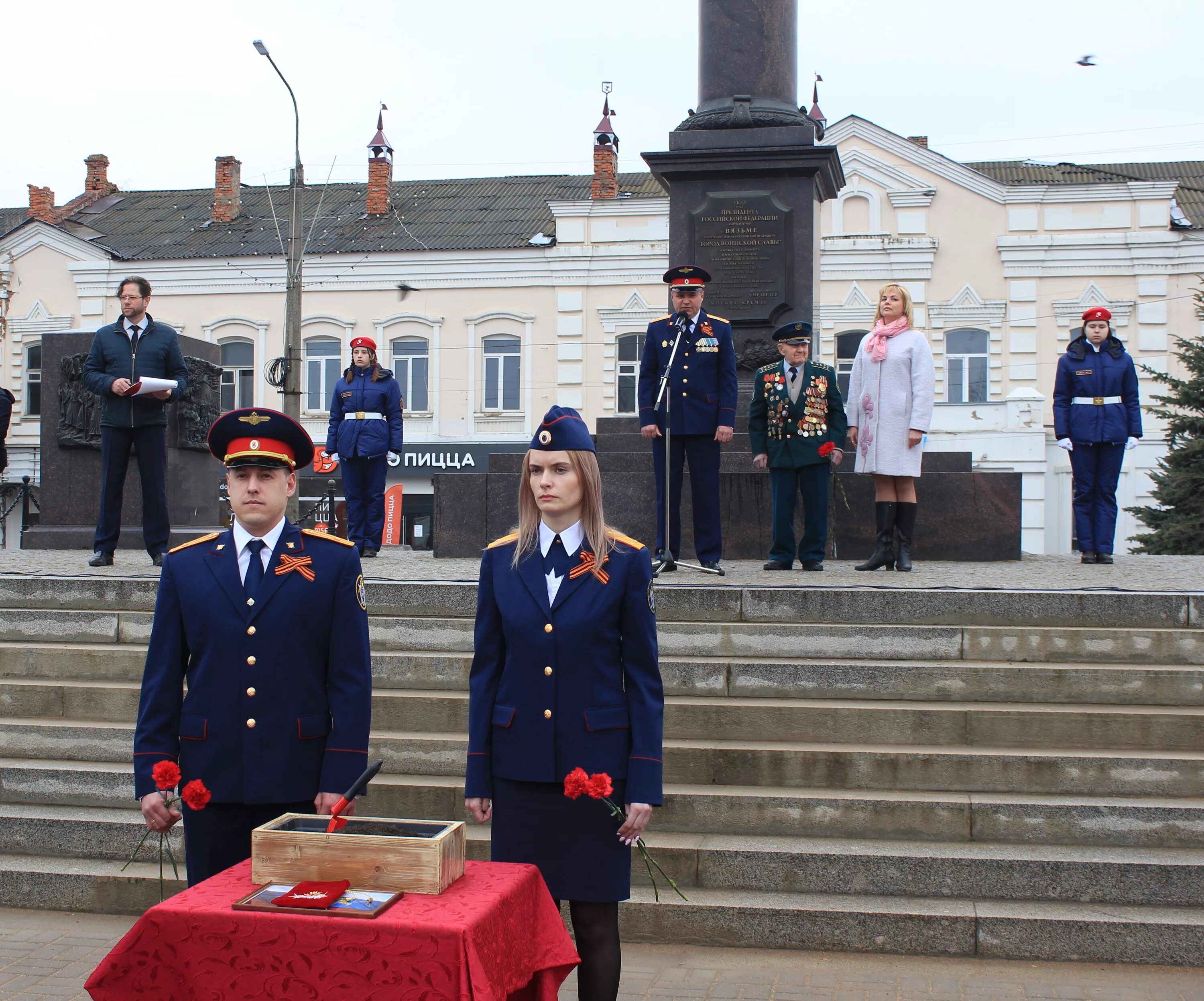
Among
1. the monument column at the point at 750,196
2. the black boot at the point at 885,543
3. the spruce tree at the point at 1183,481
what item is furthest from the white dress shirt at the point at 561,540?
the spruce tree at the point at 1183,481

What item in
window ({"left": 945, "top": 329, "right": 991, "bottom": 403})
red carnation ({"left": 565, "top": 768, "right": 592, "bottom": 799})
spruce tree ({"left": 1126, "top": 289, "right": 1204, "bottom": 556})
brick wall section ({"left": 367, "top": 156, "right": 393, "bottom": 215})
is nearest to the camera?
red carnation ({"left": 565, "top": 768, "right": 592, "bottom": 799})

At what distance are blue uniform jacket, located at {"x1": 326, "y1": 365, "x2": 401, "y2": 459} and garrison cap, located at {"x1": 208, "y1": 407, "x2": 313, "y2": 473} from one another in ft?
22.7

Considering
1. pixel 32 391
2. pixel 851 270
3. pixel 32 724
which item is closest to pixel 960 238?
pixel 851 270

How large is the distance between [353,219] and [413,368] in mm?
5075

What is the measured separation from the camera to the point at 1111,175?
2948 centimetres

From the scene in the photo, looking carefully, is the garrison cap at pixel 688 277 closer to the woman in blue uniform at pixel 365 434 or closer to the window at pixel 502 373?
the woman in blue uniform at pixel 365 434

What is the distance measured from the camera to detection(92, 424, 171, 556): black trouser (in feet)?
30.3

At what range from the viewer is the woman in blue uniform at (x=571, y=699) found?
11.7 feet

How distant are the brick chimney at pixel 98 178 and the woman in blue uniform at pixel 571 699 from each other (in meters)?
38.6

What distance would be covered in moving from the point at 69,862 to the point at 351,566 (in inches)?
111

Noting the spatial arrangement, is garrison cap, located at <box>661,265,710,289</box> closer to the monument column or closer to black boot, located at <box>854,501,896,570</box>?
the monument column

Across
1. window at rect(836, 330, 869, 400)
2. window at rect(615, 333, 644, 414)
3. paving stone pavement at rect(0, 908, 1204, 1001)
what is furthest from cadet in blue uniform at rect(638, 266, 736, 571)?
window at rect(615, 333, 644, 414)

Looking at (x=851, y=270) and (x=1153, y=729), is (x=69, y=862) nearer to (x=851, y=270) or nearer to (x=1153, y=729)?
(x=1153, y=729)

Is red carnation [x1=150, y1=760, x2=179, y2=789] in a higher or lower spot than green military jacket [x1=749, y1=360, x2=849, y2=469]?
lower
